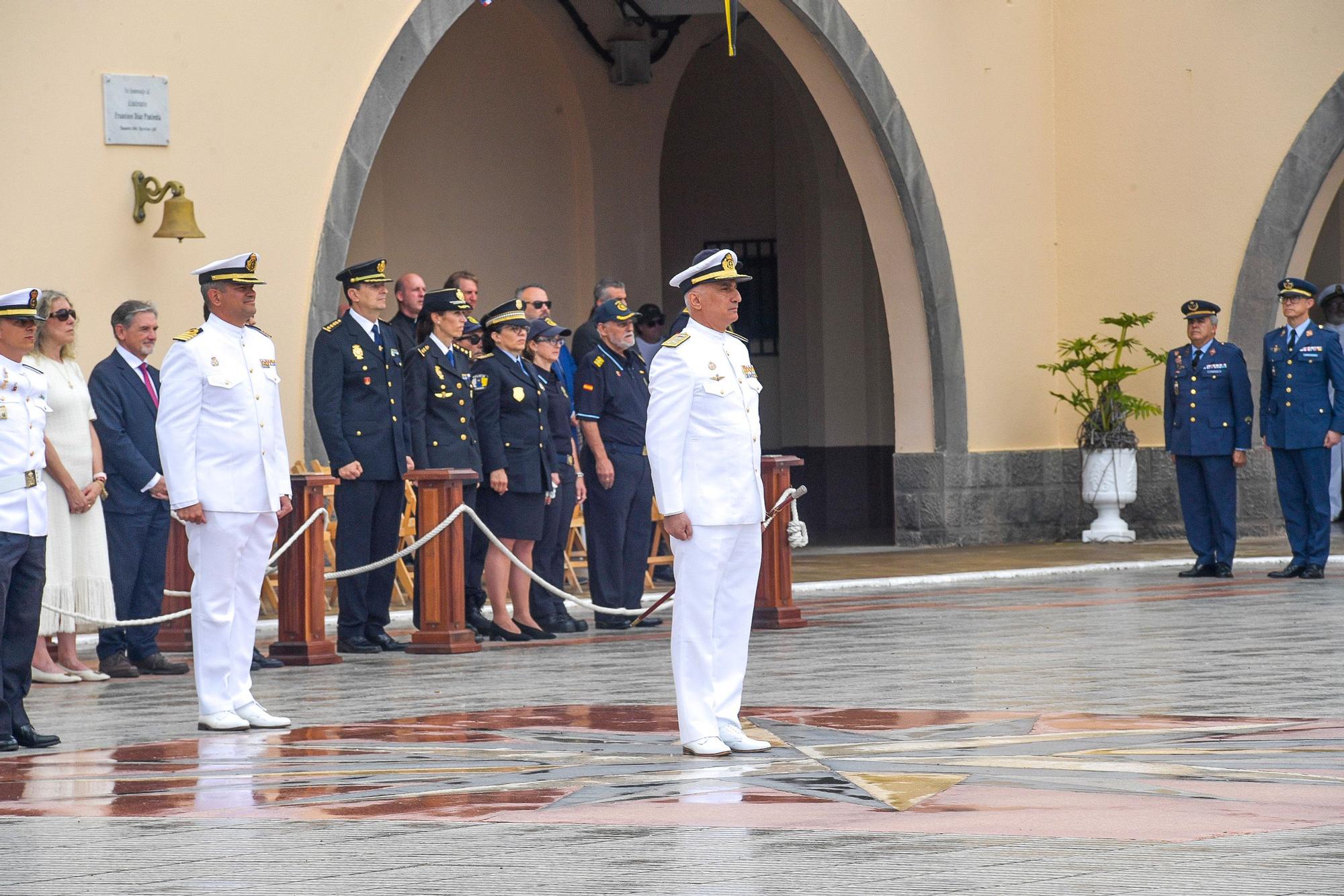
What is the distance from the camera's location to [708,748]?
6.02 m

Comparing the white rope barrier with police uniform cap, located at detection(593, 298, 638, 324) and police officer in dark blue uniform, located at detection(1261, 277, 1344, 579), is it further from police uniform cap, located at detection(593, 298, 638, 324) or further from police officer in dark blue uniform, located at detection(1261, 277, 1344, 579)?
police officer in dark blue uniform, located at detection(1261, 277, 1344, 579)

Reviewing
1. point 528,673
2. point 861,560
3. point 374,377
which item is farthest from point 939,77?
point 528,673

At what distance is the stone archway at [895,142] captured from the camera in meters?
12.2

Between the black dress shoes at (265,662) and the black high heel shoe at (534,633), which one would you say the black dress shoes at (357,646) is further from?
the black high heel shoe at (534,633)

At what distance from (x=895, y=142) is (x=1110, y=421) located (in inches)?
111

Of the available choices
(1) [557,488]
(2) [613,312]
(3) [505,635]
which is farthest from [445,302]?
(3) [505,635]

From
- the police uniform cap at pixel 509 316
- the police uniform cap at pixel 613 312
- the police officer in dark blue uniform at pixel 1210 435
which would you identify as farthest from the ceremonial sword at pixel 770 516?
the police officer in dark blue uniform at pixel 1210 435

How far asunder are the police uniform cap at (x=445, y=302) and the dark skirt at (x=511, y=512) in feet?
2.92

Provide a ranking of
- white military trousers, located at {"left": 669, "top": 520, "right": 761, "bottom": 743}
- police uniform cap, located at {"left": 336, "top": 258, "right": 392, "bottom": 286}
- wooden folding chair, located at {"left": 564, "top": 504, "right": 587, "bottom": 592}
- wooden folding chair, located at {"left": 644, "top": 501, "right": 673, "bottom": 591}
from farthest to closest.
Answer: wooden folding chair, located at {"left": 644, "top": 501, "right": 673, "bottom": 591} → wooden folding chair, located at {"left": 564, "top": 504, "right": 587, "bottom": 592} → police uniform cap, located at {"left": 336, "top": 258, "right": 392, "bottom": 286} → white military trousers, located at {"left": 669, "top": 520, "right": 761, "bottom": 743}

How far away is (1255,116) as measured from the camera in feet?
51.3

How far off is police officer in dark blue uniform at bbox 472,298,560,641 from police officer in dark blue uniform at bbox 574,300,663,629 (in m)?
0.36

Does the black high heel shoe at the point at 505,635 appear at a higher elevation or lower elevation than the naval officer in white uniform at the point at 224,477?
lower

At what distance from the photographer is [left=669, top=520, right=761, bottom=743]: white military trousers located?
243 inches

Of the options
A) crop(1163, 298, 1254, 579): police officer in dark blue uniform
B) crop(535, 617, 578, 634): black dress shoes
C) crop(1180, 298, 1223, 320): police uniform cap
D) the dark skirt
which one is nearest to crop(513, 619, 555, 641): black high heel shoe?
crop(535, 617, 578, 634): black dress shoes
